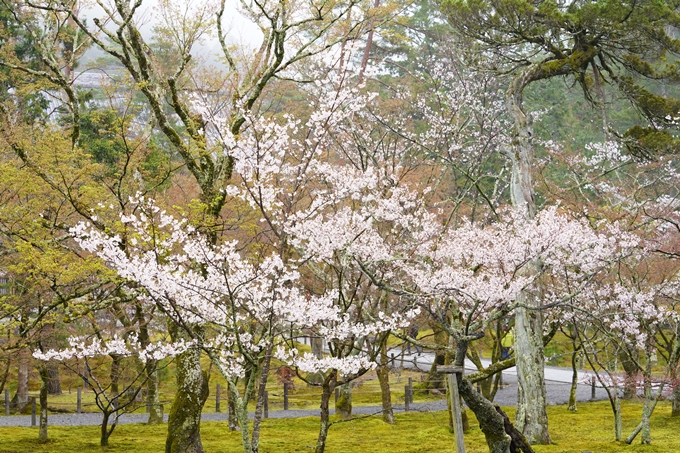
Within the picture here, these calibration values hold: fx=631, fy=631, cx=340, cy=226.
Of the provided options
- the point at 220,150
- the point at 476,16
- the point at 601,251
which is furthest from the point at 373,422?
the point at 476,16

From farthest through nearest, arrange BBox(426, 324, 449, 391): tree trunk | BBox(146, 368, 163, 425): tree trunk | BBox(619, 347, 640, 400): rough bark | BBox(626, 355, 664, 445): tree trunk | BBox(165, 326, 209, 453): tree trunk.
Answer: BBox(426, 324, 449, 391): tree trunk → BBox(146, 368, 163, 425): tree trunk → BBox(619, 347, 640, 400): rough bark → BBox(626, 355, 664, 445): tree trunk → BBox(165, 326, 209, 453): tree trunk

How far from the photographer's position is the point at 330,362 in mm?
8203

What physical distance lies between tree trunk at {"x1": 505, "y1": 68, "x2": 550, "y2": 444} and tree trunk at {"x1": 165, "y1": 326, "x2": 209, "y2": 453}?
586 centimetres

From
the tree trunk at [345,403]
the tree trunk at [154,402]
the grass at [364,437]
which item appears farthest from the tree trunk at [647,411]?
the tree trunk at [154,402]

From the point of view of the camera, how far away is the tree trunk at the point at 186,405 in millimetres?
9984

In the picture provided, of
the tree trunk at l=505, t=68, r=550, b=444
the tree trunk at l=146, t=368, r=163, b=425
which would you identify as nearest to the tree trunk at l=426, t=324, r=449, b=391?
the tree trunk at l=505, t=68, r=550, b=444

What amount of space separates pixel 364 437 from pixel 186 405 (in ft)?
16.0

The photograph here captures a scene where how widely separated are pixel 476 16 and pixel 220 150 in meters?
4.84

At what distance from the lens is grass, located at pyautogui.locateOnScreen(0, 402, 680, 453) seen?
11641 mm

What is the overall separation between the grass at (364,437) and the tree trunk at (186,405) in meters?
1.64

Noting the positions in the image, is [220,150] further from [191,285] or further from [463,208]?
[463,208]

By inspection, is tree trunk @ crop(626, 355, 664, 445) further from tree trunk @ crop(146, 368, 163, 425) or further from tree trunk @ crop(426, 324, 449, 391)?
tree trunk @ crop(146, 368, 163, 425)

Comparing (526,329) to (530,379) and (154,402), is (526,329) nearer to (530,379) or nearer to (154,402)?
(530,379)

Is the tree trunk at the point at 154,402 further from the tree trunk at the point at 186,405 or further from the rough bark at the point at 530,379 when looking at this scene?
the rough bark at the point at 530,379
